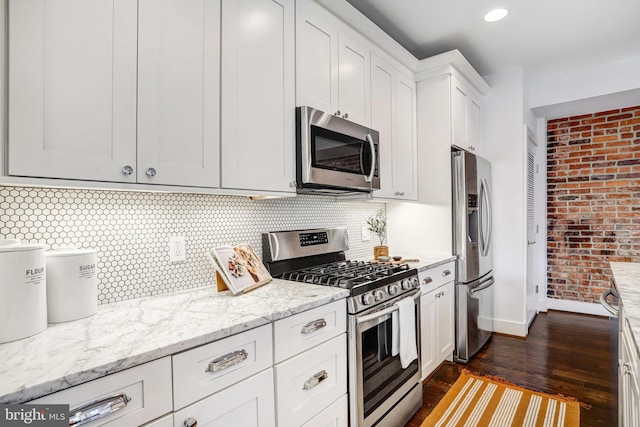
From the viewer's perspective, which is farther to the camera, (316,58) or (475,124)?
(475,124)

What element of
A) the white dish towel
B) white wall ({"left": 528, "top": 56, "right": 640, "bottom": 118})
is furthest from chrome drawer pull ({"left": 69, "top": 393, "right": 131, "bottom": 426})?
white wall ({"left": 528, "top": 56, "right": 640, "bottom": 118})

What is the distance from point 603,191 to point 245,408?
4796 mm

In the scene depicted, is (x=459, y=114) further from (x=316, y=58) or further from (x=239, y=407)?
(x=239, y=407)

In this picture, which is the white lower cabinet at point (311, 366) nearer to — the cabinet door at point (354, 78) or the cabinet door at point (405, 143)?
the cabinet door at point (354, 78)

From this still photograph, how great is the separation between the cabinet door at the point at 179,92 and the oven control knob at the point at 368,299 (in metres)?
0.90

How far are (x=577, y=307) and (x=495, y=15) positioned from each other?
12.0 feet

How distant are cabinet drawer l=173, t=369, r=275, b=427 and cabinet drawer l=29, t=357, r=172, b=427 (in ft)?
0.28

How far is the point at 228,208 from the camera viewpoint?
6.26ft

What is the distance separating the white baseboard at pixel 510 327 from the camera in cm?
352

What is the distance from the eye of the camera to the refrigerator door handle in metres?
3.23

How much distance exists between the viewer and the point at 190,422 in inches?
39.8

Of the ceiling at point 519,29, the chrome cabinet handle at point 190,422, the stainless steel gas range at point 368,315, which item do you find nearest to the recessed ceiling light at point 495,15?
the ceiling at point 519,29

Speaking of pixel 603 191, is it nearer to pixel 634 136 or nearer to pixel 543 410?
pixel 634 136

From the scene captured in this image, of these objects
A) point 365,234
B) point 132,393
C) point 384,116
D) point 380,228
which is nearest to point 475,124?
point 384,116
